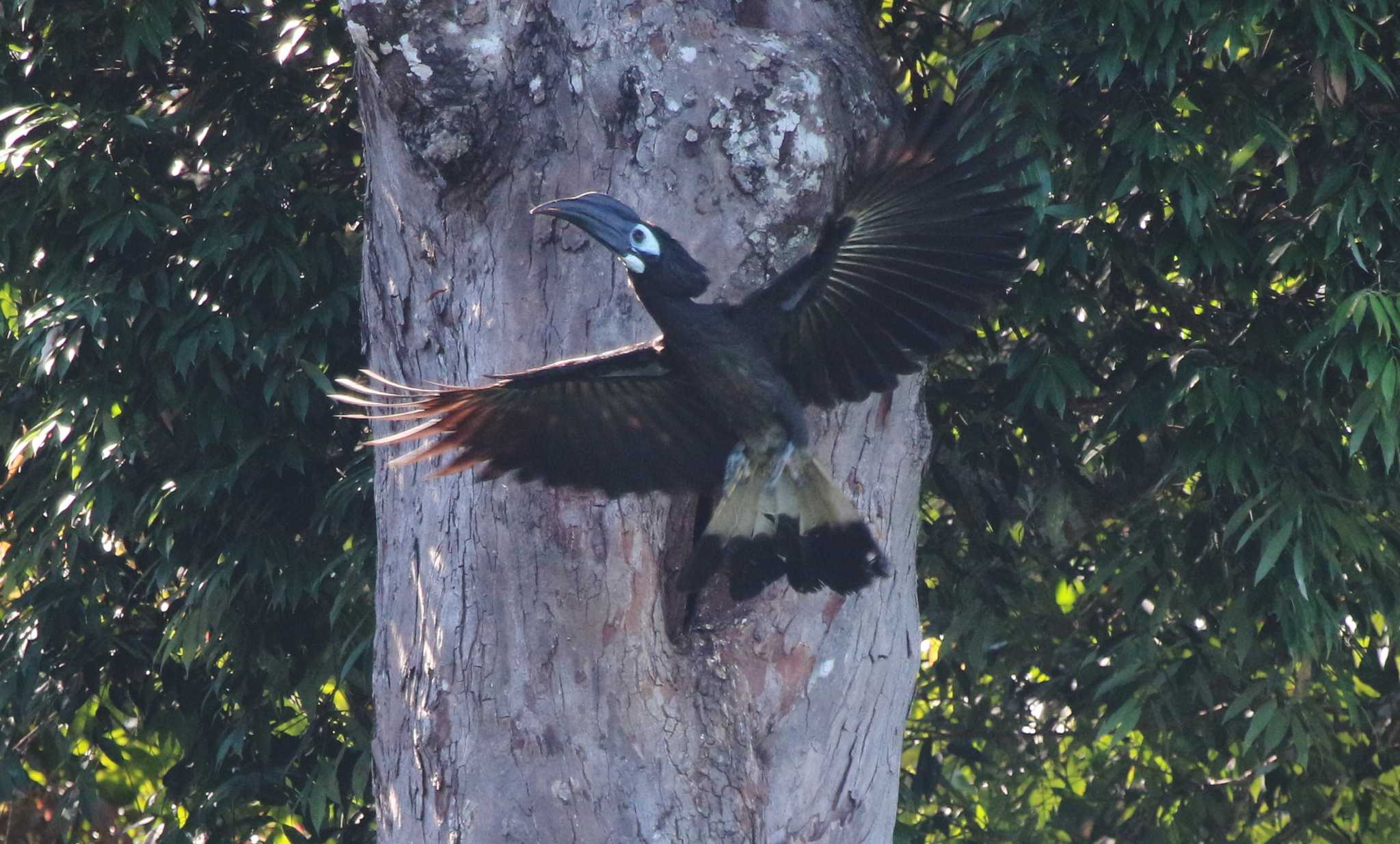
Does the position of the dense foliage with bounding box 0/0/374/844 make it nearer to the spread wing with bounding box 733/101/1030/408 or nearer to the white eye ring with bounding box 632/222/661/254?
the white eye ring with bounding box 632/222/661/254

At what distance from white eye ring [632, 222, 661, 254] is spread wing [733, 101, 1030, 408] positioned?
238 millimetres

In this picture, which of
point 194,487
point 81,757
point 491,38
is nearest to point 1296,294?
point 491,38

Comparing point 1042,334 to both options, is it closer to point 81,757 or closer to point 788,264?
point 788,264

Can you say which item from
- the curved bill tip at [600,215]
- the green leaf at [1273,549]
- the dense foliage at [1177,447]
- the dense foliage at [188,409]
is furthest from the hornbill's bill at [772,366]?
the dense foliage at [188,409]

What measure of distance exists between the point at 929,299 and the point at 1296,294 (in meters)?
1.29

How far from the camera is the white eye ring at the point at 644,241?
284 cm

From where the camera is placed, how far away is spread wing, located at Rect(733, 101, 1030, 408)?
2873mm

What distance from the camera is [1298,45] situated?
3574mm

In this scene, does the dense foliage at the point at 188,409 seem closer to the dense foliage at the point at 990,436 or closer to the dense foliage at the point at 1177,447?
the dense foliage at the point at 990,436

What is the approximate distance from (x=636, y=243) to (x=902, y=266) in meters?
0.53

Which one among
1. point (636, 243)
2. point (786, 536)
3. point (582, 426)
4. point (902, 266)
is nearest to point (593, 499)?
point (582, 426)

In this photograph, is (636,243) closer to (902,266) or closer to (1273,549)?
(902,266)

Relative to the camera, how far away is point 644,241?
2.86 m

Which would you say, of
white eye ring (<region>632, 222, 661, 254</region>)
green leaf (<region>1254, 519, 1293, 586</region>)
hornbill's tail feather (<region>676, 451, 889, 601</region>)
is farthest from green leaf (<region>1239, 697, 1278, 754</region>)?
white eye ring (<region>632, 222, 661, 254</region>)
